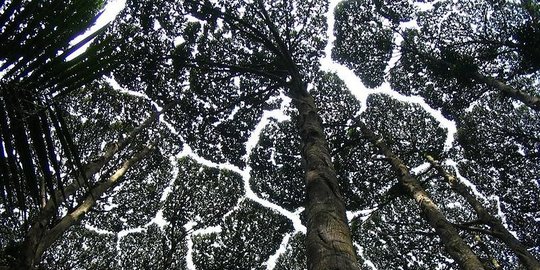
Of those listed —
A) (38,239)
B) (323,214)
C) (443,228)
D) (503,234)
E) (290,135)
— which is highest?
(290,135)

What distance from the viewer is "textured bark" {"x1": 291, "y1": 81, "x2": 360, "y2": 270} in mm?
2678

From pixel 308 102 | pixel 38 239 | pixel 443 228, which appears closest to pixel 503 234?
pixel 443 228

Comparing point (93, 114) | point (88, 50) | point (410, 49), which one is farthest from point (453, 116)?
point (88, 50)

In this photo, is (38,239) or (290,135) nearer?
(38,239)

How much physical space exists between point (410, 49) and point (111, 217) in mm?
14092

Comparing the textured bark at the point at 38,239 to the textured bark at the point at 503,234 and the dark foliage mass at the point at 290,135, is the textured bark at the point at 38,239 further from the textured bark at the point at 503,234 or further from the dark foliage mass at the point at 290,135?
the textured bark at the point at 503,234

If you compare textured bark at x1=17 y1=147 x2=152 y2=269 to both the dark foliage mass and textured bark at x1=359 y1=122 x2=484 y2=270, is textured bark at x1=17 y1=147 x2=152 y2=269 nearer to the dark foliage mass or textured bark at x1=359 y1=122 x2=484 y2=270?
the dark foliage mass

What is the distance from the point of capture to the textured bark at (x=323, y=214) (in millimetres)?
2678

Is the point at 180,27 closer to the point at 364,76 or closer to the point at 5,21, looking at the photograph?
the point at 364,76

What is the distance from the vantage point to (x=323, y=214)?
3.33 meters

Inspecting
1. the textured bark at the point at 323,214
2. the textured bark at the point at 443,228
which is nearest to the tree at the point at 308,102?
the textured bark at the point at 323,214

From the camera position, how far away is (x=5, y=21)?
4.06 feet

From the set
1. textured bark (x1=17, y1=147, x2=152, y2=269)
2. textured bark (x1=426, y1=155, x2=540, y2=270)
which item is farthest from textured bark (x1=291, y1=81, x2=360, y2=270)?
textured bark (x1=426, y1=155, x2=540, y2=270)

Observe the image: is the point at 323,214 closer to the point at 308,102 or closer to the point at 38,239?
the point at 308,102
